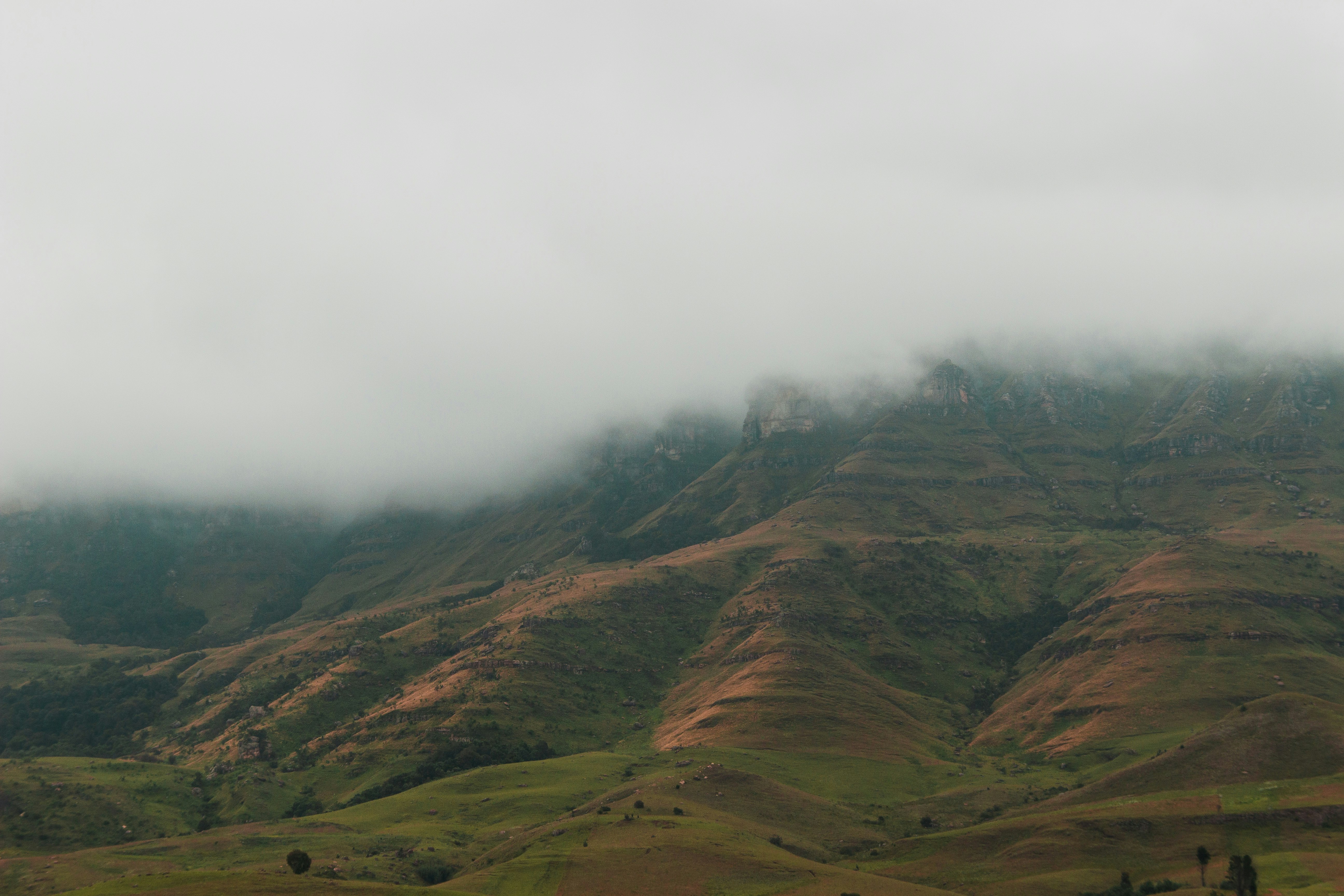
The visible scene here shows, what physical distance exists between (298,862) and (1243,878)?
136 m

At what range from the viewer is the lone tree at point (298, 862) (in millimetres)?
140500

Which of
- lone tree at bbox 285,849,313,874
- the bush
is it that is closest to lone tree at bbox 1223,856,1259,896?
the bush

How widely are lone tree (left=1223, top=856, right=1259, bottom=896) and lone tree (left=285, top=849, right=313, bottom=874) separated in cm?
13456

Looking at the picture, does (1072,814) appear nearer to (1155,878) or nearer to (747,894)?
(1155,878)

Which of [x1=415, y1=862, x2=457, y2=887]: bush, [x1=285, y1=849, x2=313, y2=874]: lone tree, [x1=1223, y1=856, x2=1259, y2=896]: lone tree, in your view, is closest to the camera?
[x1=1223, y1=856, x2=1259, y2=896]: lone tree

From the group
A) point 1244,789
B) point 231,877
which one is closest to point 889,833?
point 1244,789

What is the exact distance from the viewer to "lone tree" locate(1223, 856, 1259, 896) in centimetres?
12250

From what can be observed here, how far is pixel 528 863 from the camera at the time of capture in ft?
513

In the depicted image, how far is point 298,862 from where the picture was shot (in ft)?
463

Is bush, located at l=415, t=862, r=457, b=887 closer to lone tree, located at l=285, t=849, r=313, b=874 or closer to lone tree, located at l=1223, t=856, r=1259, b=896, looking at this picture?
lone tree, located at l=285, t=849, r=313, b=874

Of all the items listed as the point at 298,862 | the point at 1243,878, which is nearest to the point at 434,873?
the point at 298,862

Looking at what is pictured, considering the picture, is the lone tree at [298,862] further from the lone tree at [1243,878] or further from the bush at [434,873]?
the lone tree at [1243,878]

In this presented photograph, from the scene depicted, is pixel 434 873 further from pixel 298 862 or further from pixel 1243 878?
pixel 1243 878

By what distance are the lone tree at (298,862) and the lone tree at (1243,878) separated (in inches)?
5298
